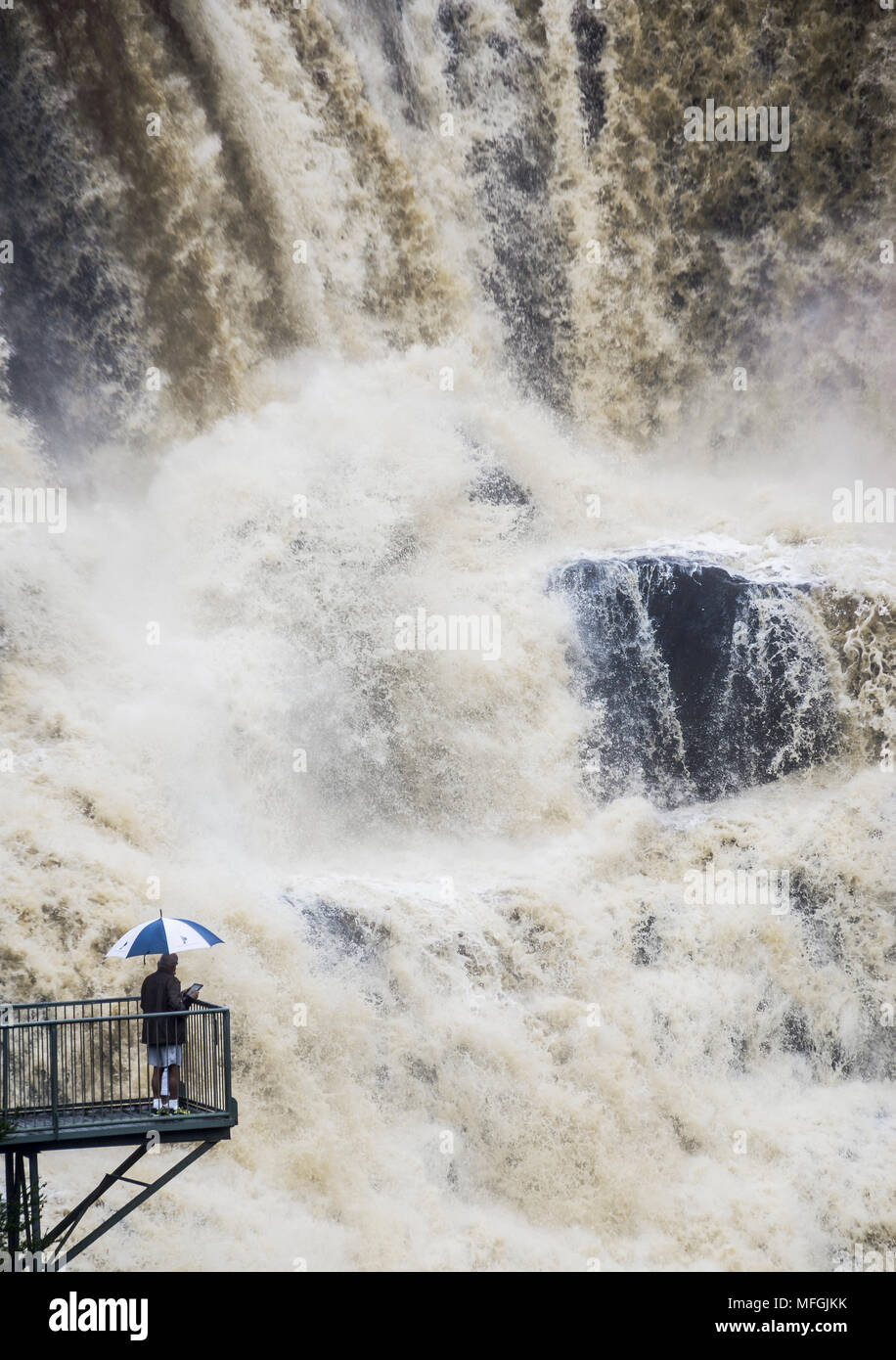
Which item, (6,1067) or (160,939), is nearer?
(6,1067)

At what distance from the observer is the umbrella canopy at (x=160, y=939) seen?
8961 mm

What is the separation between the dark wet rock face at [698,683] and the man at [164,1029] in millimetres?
8284

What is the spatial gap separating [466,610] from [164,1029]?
9314 mm

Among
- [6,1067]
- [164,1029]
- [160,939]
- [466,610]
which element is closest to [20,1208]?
[6,1067]

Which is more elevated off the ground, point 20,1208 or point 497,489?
point 497,489

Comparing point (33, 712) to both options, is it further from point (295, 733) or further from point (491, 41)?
point (491, 41)

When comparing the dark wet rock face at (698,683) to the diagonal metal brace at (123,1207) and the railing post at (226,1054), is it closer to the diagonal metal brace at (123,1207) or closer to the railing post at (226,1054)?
the railing post at (226,1054)

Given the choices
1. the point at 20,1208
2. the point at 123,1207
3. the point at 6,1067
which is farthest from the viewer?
the point at 123,1207

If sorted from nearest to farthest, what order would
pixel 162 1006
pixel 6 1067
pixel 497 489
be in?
pixel 6 1067 → pixel 162 1006 → pixel 497 489

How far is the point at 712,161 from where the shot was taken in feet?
64.4

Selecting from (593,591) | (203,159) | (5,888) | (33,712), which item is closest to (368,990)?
(5,888)

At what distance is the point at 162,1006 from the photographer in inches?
363

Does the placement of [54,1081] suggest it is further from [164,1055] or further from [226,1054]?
[226,1054]

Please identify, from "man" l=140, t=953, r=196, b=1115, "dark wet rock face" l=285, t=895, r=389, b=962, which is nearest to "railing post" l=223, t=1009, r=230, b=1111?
"man" l=140, t=953, r=196, b=1115
